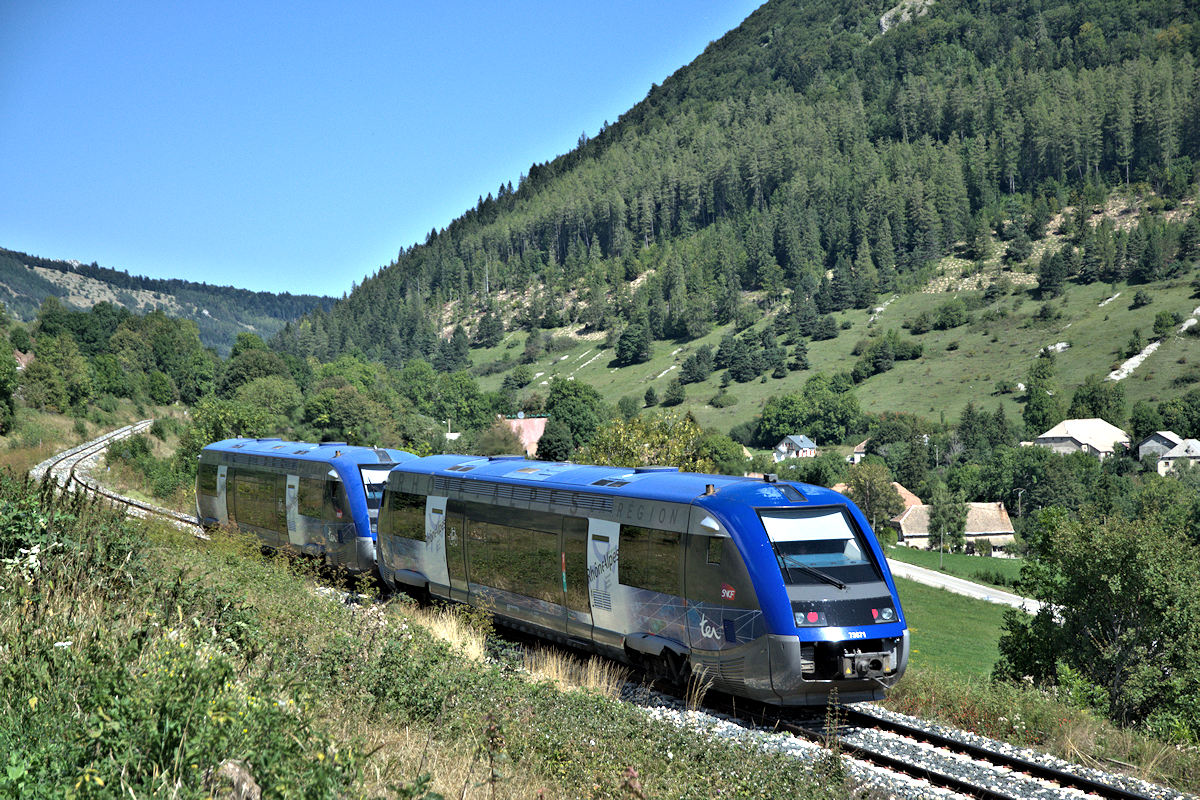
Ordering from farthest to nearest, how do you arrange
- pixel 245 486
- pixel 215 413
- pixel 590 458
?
pixel 215 413
pixel 590 458
pixel 245 486

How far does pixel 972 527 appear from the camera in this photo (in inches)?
4306

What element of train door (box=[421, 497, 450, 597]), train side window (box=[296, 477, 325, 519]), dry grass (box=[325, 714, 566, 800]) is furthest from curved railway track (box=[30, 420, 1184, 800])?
train side window (box=[296, 477, 325, 519])

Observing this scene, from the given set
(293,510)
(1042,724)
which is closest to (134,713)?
(1042,724)

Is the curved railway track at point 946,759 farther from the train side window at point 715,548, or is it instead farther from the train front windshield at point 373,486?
the train front windshield at point 373,486

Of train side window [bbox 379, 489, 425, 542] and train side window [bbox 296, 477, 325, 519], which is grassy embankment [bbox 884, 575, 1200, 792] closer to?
train side window [bbox 379, 489, 425, 542]

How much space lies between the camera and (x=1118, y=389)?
441 ft

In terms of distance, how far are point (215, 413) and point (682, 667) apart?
51.6 m

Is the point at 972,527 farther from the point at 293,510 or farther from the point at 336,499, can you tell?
the point at 336,499

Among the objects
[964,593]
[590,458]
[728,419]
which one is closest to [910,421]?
[728,419]

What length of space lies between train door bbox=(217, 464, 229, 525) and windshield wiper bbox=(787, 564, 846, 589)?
19705mm

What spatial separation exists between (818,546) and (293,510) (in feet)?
49.7

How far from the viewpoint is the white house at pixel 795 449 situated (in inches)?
5315

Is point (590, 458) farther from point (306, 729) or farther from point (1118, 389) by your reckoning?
point (1118, 389)

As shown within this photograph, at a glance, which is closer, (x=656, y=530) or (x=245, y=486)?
(x=656, y=530)
